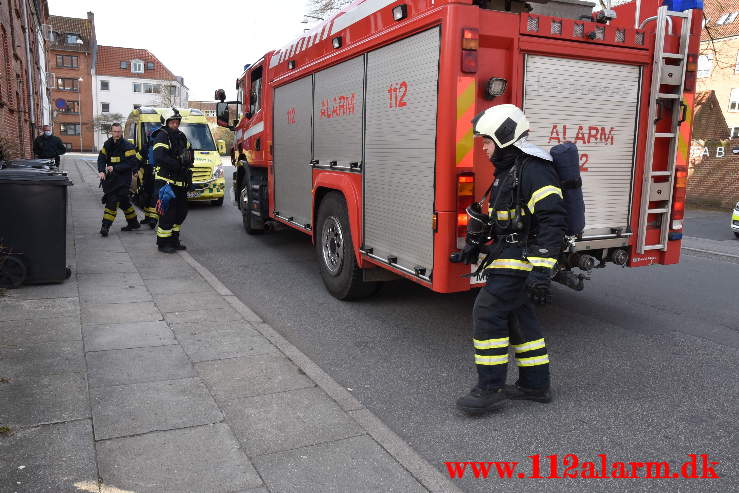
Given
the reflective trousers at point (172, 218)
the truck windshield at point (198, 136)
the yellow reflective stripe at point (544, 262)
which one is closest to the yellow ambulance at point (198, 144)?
the truck windshield at point (198, 136)

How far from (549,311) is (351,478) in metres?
3.62

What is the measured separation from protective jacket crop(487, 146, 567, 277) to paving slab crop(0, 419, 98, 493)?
2.40 m

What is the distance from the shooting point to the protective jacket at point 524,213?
3.38m

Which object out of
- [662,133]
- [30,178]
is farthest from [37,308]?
[662,133]

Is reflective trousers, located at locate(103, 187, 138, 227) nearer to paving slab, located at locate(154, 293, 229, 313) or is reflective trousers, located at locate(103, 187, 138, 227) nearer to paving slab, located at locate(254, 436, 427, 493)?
paving slab, located at locate(154, 293, 229, 313)

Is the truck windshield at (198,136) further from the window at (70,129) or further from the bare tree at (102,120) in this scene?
the window at (70,129)

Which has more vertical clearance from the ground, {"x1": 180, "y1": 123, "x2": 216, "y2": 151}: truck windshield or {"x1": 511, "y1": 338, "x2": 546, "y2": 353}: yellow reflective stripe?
{"x1": 180, "y1": 123, "x2": 216, "y2": 151}: truck windshield

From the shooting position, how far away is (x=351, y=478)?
2.91 metres

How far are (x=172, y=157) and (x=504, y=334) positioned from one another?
6241 mm

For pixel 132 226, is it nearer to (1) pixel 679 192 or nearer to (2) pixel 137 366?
(2) pixel 137 366

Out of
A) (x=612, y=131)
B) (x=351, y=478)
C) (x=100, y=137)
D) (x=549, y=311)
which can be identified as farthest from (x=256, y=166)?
(x=100, y=137)

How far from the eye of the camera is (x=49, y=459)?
9.66ft

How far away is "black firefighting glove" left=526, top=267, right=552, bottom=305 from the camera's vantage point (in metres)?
3.30

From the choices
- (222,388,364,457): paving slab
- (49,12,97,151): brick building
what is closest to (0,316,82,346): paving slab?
(222,388,364,457): paving slab
